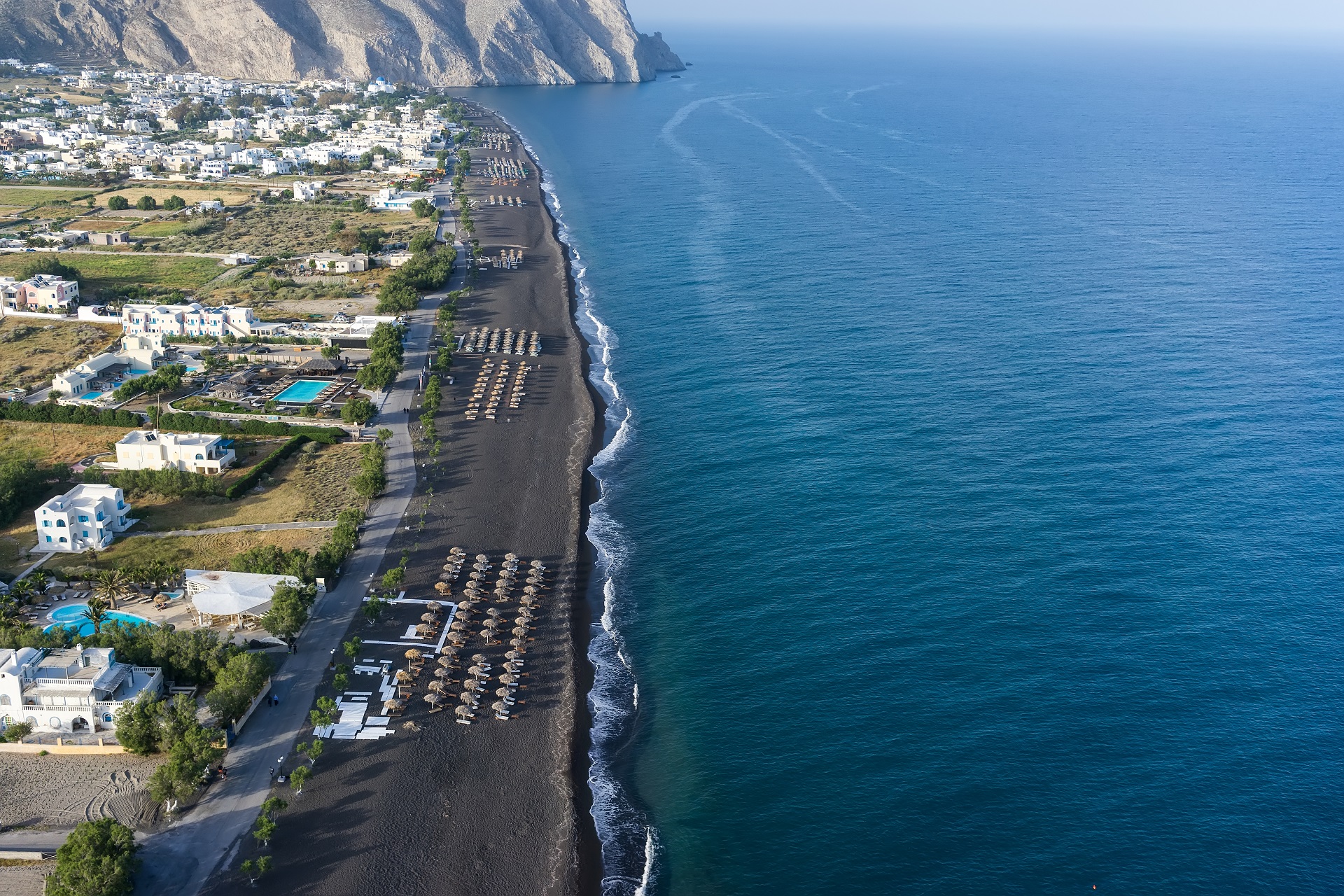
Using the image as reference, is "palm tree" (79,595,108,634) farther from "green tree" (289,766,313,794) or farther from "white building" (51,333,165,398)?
"white building" (51,333,165,398)

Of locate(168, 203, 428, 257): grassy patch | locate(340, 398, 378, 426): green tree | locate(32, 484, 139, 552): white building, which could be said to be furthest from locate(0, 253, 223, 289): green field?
locate(32, 484, 139, 552): white building

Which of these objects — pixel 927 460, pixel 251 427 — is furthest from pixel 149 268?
pixel 927 460

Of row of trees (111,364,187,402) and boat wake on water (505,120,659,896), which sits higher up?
row of trees (111,364,187,402)

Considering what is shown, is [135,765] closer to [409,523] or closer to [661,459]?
[409,523]

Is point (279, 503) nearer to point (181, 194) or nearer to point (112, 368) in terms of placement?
point (112, 368)

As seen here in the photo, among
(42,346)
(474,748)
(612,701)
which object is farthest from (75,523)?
(42,346)
